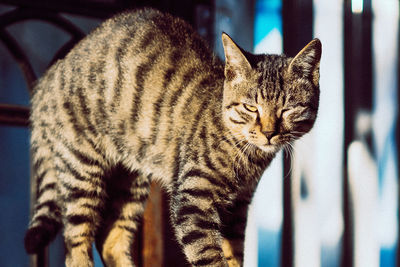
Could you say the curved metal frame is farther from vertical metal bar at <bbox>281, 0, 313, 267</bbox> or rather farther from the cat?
vertical metal bar at <bbox>281, 0, 313, 267</bbox>

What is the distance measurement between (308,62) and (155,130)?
476 millimetres

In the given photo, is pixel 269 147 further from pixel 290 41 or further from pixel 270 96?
pixel 290 41

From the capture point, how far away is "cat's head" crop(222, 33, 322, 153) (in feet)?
3.99

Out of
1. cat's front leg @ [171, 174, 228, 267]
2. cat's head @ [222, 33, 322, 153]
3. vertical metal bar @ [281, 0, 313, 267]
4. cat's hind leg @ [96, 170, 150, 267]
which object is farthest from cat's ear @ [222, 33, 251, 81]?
vertical metal bar @ [281, 0, 313, 267]

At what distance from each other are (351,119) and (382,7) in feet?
1.58

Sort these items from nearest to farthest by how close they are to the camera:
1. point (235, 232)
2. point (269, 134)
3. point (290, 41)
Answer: point (269, 134)
point (235, 232)
point (290, 41)

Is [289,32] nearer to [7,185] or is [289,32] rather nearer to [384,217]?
[384,217]

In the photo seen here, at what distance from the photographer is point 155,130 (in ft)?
4.63

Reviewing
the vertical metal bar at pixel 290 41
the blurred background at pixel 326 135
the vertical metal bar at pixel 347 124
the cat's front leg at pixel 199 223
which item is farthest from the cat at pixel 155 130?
the vertical metal bar at pixel 347 124

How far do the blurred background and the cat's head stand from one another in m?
0.75

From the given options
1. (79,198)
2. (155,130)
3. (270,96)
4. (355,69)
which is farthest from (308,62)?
(355,69)

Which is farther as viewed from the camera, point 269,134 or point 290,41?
point 290,41

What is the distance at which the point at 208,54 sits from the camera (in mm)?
1472

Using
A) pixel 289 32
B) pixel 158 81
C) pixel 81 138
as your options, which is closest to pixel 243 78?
pixel 158 81
